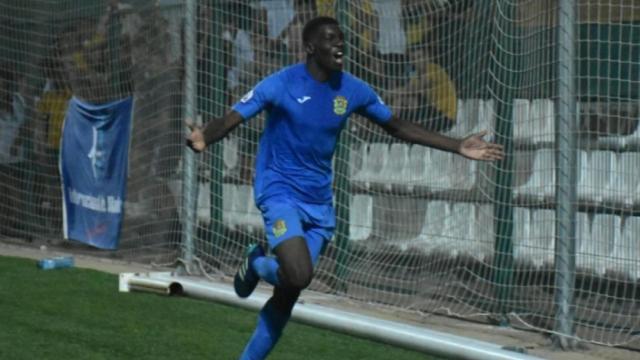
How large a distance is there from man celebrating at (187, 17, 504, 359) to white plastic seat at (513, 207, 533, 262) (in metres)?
2.07

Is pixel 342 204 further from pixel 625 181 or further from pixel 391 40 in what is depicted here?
pixel 625 181

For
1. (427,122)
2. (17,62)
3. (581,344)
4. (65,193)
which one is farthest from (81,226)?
(581,344)

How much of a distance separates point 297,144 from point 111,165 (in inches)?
255

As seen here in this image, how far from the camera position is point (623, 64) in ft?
28.3

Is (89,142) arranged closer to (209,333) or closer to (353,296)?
(353,296)

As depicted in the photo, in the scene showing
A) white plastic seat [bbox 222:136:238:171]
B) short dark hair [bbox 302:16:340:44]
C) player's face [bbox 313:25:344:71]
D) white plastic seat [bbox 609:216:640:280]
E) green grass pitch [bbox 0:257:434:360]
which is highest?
short dark hair [bbox 302:16:340:44]

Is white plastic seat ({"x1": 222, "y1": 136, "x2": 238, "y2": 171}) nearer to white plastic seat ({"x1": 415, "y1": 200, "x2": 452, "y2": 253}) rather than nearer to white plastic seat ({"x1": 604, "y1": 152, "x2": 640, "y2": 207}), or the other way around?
white plastic seat ({"x1": 415, "y1": 200, "x2": 452, "y2": 253})

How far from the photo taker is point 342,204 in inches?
443

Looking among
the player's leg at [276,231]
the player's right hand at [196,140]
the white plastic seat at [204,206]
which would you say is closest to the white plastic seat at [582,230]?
the player's leg at [276,231]

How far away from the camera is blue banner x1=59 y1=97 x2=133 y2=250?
13453mm

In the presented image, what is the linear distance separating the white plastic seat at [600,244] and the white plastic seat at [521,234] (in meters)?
0.50

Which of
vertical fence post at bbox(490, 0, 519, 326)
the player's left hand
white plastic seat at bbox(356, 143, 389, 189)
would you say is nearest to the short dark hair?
the player's left hand

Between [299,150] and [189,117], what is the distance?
481 cm

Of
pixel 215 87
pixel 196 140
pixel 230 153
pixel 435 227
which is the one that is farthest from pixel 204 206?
pixel 196 140
